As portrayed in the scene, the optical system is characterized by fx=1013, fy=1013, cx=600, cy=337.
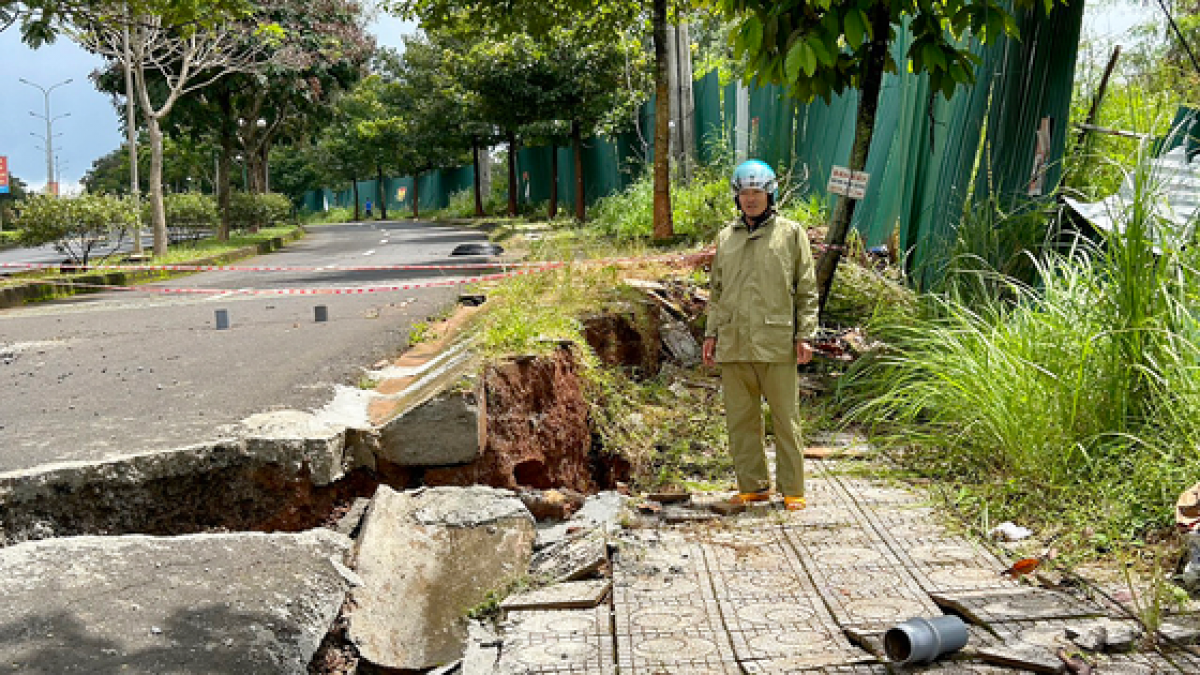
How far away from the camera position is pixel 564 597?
370cm

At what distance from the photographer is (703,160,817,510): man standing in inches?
180

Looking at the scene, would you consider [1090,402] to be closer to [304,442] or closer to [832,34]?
[832,34]

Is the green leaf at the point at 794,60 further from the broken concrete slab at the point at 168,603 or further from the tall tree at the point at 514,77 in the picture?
the tall tree at the point at 514,77

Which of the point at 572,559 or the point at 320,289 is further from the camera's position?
the point at 320,289

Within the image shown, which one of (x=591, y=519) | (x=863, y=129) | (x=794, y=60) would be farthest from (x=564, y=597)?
(x=863, y=129)

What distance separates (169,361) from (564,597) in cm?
398

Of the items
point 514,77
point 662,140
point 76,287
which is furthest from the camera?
point 514,77

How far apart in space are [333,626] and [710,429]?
123 inches

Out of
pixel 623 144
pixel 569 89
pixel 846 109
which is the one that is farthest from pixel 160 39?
pixel 846 109

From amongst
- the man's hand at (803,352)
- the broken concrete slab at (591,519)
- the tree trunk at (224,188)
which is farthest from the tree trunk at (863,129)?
the tree trunk at (224,188)

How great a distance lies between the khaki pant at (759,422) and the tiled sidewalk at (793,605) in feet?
0.78

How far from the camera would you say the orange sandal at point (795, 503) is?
15.2ft

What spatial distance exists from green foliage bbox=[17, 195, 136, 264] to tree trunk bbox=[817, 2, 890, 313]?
11.1 meters

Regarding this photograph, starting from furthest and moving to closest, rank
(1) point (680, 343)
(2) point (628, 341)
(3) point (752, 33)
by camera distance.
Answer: (1) point (680, 343), (2) point (628, 341), (3) point (752, 33)
